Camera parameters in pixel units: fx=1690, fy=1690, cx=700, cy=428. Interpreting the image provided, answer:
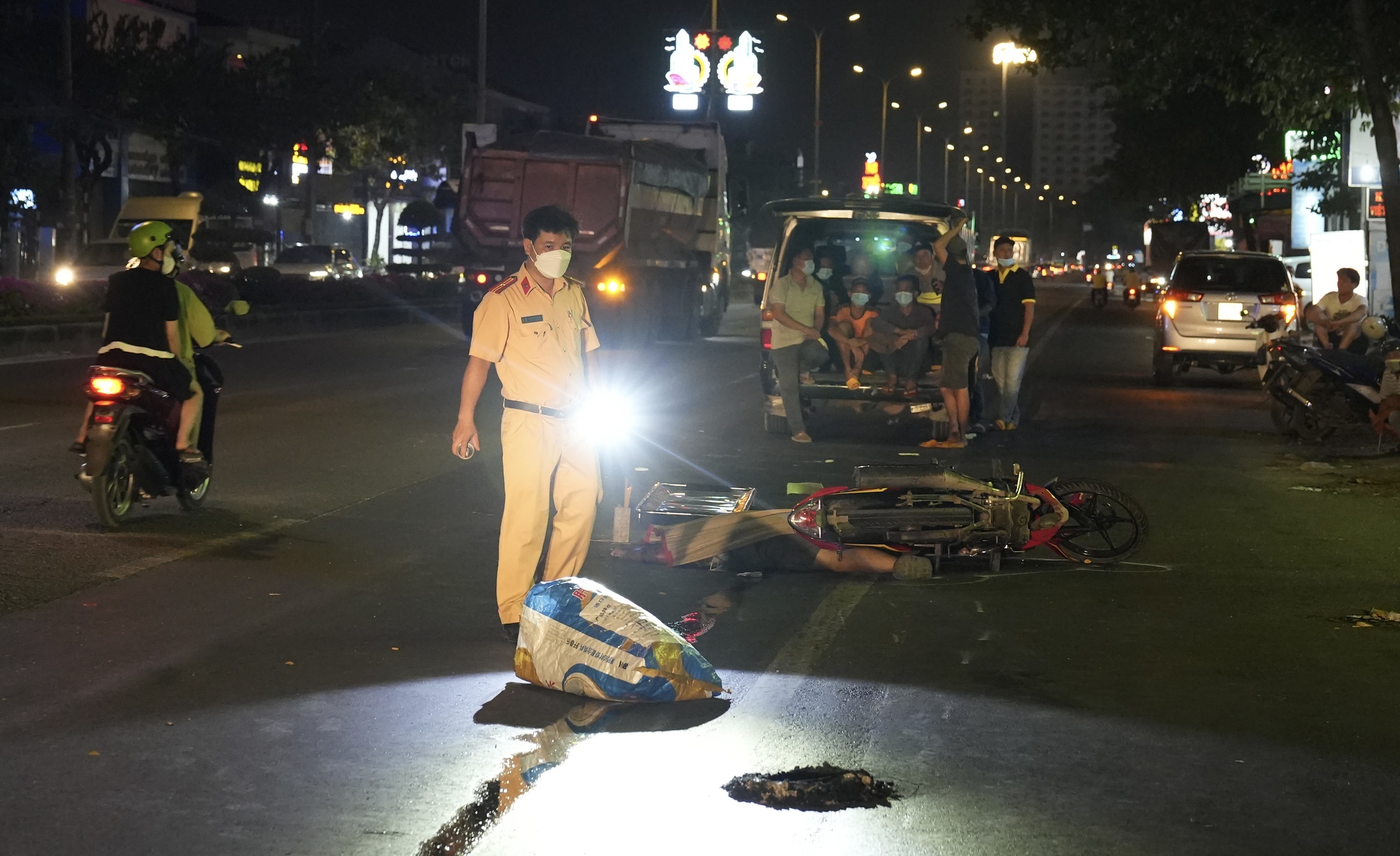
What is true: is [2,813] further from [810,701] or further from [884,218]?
[884,218]

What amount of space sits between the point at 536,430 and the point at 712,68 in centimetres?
5126

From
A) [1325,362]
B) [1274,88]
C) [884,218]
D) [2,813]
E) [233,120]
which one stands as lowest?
[2,813]

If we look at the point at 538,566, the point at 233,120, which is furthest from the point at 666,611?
the point at 233,120

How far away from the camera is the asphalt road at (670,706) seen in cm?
480

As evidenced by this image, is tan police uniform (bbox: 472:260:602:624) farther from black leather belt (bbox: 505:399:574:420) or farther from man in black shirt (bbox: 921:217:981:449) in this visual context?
man in black shirt (bbox: 921:217:981:449)

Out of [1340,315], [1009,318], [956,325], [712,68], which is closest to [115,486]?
[956,325]

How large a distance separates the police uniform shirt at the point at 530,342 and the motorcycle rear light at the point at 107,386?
365cm

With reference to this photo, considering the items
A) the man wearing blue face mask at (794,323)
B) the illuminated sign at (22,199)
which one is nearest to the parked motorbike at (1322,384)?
the man wearing blue face mask at (794,323)

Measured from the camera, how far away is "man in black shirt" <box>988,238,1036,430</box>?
15914mm

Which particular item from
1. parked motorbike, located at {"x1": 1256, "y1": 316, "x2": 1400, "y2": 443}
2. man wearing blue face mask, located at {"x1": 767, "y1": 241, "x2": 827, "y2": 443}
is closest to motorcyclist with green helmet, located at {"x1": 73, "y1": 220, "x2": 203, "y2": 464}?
man wearing blue face mask, located at {"x1": 767, "y1": 241, "x2": 827, "y2": 443}

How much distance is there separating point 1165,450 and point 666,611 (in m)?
8.36

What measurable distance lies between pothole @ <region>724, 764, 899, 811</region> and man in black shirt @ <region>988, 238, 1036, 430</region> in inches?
433

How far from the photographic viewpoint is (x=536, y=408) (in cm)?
678

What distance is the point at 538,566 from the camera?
7.43 metres
